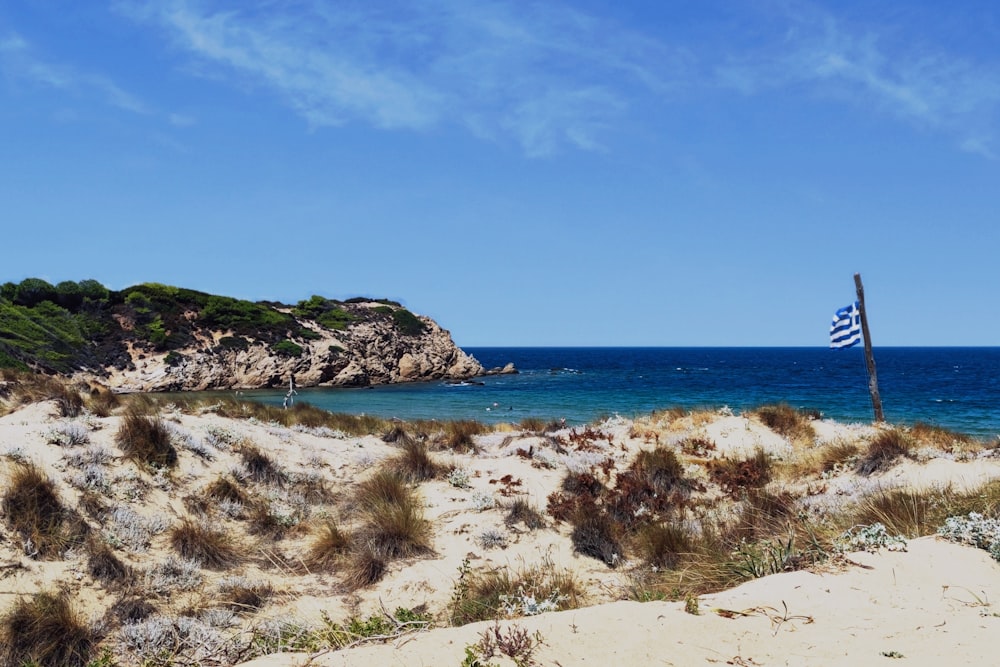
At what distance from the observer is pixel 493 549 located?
898 cm

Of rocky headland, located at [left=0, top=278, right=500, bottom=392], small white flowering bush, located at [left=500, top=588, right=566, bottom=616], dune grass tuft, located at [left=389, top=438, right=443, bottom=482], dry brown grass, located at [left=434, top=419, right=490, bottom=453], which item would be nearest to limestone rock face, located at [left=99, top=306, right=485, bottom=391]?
rocky headland, located at [left=0, top=278, right=500, bottom=392]

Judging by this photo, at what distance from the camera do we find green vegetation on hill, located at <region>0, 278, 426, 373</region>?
40.8 meters

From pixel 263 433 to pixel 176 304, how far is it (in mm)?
44012

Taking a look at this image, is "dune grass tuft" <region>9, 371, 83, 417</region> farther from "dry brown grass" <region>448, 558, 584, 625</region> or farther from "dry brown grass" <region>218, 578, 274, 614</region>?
"dry brown grass" <region>448, 558, 584, 625</region>

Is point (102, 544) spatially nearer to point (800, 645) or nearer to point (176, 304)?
point (800, 645)

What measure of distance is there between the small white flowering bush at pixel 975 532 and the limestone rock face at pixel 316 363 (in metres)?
46.0

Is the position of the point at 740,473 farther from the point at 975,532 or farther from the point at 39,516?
the point at 39,516

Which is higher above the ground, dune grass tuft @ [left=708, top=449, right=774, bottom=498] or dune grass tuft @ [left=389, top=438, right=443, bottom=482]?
dune grass tuft @ [left=389, top=438, right=443, bottom=482]

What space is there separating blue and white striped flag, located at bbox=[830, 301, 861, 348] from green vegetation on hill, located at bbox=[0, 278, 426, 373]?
41.1 metres

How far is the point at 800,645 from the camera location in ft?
14.0

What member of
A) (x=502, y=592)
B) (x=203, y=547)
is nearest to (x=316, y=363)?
(x=203, y=547)

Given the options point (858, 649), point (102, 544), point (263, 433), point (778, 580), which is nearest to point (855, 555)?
point (778, 580)

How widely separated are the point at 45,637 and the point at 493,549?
5.20 metres

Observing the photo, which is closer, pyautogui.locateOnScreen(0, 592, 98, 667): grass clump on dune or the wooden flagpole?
pyautogui.locateOnScreen(0, 592, 98, 667): grass clump on dune
